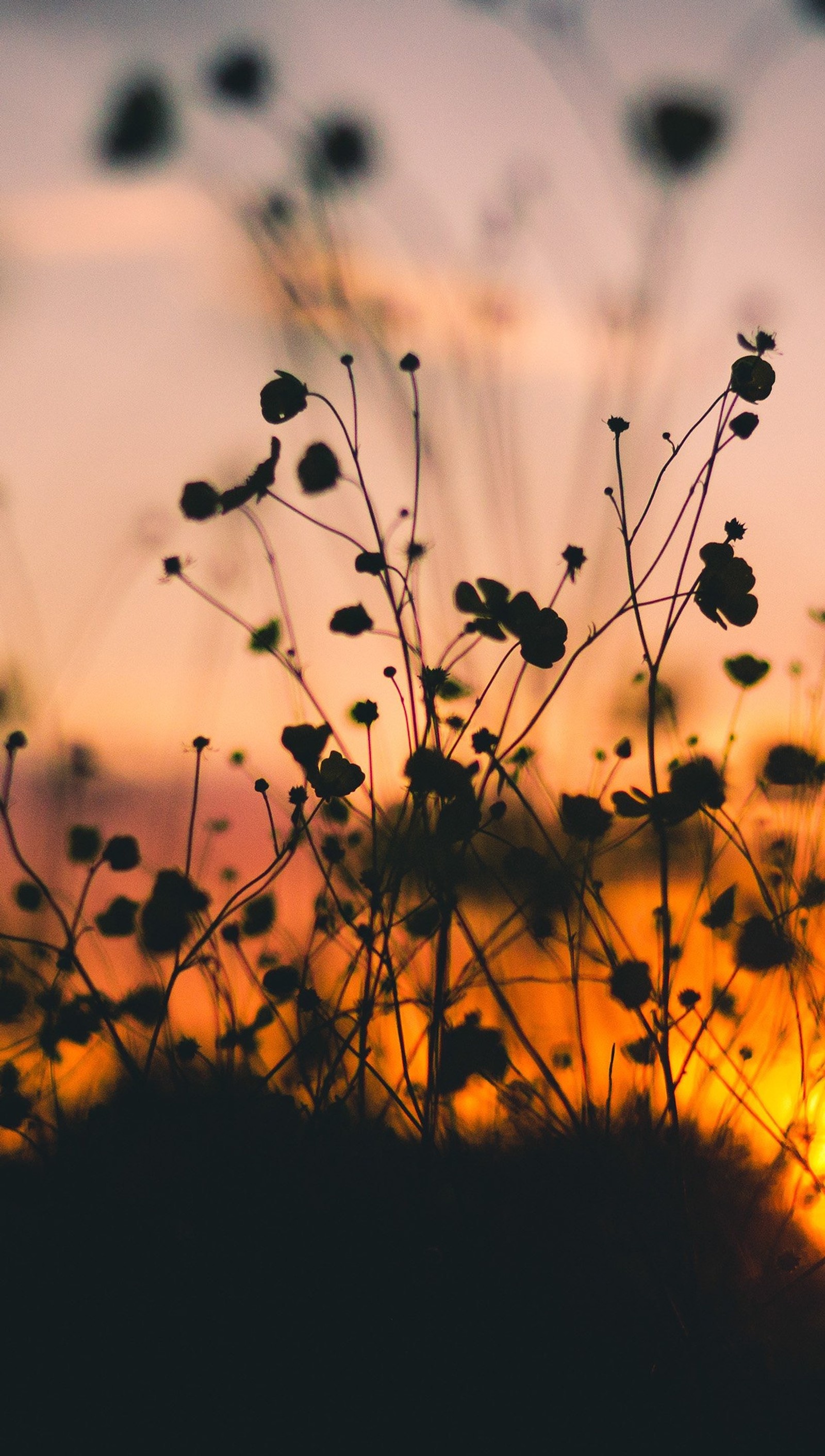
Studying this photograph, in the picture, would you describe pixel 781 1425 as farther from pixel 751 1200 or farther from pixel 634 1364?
pixel 751 1200

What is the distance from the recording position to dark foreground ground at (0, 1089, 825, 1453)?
146 cm

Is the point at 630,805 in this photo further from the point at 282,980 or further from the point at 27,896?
the point at 27,896

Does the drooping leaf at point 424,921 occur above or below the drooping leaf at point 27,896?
below

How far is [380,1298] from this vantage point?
1.67 meters

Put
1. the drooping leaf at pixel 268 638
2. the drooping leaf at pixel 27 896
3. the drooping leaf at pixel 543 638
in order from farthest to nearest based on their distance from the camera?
the drooping leaf at pixel 27 896 < the drooping leaf at pixel 268 638 < the drooping leaf at pixel 543 638

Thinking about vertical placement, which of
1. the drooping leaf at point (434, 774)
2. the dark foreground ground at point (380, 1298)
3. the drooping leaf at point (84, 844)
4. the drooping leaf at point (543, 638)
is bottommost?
the dark foreground ground at point (380, 1298)

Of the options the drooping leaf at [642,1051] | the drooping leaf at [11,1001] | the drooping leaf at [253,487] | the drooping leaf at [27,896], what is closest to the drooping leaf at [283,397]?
the drooping leaf at [253,487]

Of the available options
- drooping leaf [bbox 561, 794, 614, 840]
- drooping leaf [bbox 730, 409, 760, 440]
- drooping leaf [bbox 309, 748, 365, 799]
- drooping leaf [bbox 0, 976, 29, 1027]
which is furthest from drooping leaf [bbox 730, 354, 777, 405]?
drooping leaf [bbox 0, 976, 29, 1027]

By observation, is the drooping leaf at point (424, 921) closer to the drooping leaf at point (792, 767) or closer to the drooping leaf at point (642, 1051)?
the drooping leaf at point (642, 1051)

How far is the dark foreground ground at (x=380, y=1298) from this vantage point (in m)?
1.46

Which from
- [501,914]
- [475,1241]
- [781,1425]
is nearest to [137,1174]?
[475,1241]

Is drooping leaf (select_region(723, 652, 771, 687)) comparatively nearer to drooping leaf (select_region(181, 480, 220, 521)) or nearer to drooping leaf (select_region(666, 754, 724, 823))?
drooping leaf (select_region(666, 754, 724, 823))

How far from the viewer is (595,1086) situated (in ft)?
6.34

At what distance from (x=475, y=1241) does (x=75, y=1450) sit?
0.68 m
